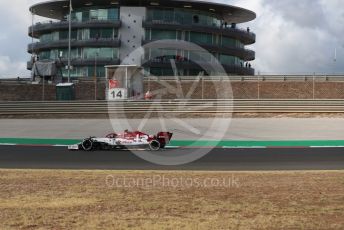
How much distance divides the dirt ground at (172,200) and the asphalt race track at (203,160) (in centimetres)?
170

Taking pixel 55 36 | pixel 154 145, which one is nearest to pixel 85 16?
pixel 55 36

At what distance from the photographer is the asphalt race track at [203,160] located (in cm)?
1361

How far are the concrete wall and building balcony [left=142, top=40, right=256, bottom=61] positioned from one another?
812 inches

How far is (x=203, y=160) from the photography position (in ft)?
50.5

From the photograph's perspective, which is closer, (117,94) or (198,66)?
(117,94)

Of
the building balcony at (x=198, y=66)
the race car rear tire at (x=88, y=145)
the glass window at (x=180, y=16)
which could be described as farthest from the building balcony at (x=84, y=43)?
the race car rear tire at (x=88, y=145)

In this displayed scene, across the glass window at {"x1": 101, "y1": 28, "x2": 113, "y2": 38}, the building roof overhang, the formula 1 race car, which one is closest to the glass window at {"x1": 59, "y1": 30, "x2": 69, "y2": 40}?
the building roof overhang

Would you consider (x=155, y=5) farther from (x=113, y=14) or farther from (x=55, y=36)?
(x=55, y=36)

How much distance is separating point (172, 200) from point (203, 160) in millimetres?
7241

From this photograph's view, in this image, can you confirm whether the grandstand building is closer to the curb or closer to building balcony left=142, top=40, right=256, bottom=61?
building balcony left=142, top=40, right=256, bottom=61

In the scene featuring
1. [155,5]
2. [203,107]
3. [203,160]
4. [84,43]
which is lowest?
[203,160]

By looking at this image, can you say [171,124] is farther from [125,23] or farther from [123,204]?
[125,23]

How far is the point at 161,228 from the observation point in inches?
248

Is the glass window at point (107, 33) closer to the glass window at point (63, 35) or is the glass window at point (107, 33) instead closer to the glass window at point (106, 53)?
the glass window at point (106, 53)
